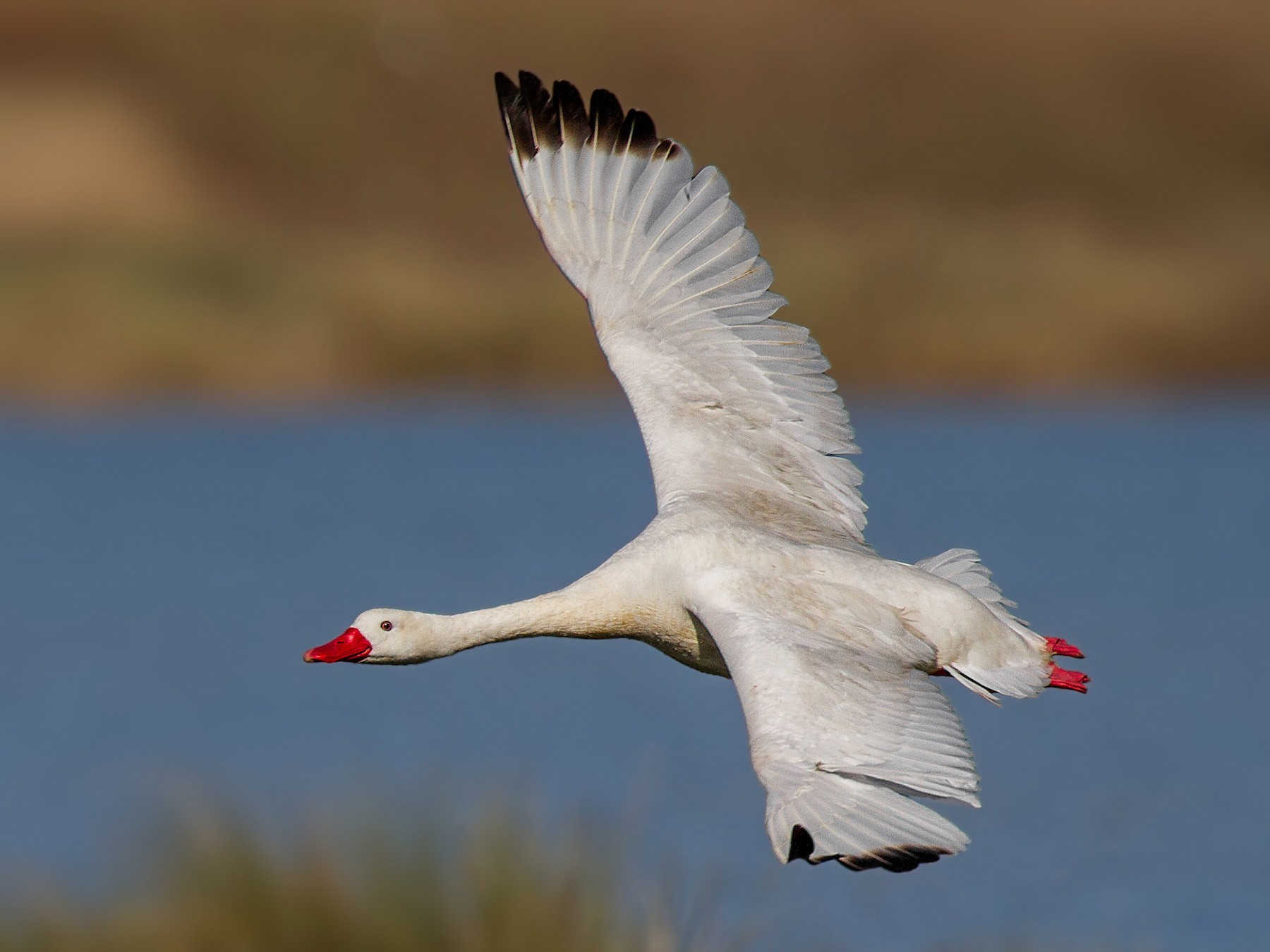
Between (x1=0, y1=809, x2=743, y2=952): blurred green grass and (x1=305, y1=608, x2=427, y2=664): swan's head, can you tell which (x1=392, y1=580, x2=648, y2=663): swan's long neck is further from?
(x1=0, y1=809, x2=743, y2=952): blurred green grass

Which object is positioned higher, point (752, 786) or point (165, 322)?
point (165, 322)

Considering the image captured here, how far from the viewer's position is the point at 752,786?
1535 centimetres

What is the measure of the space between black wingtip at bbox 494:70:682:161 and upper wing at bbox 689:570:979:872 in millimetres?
2064

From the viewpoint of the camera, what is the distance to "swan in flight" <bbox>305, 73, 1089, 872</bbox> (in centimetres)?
671

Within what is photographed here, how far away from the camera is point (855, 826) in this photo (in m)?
6.41

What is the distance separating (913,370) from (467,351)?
5355mm

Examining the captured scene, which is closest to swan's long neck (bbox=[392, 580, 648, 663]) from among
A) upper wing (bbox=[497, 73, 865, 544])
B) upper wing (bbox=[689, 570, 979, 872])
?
upper wing (bbox=[689, 570, 979, 872])

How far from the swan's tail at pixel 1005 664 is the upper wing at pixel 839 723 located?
33 cm

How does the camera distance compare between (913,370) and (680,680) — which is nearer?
(680,680)

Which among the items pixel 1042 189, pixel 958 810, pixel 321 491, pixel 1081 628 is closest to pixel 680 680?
pixel 1081 628

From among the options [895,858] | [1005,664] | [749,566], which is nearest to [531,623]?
[749,566]

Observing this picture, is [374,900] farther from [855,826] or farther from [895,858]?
[895,858]

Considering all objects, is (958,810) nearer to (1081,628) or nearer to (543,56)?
(1081,628)

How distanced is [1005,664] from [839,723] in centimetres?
142
